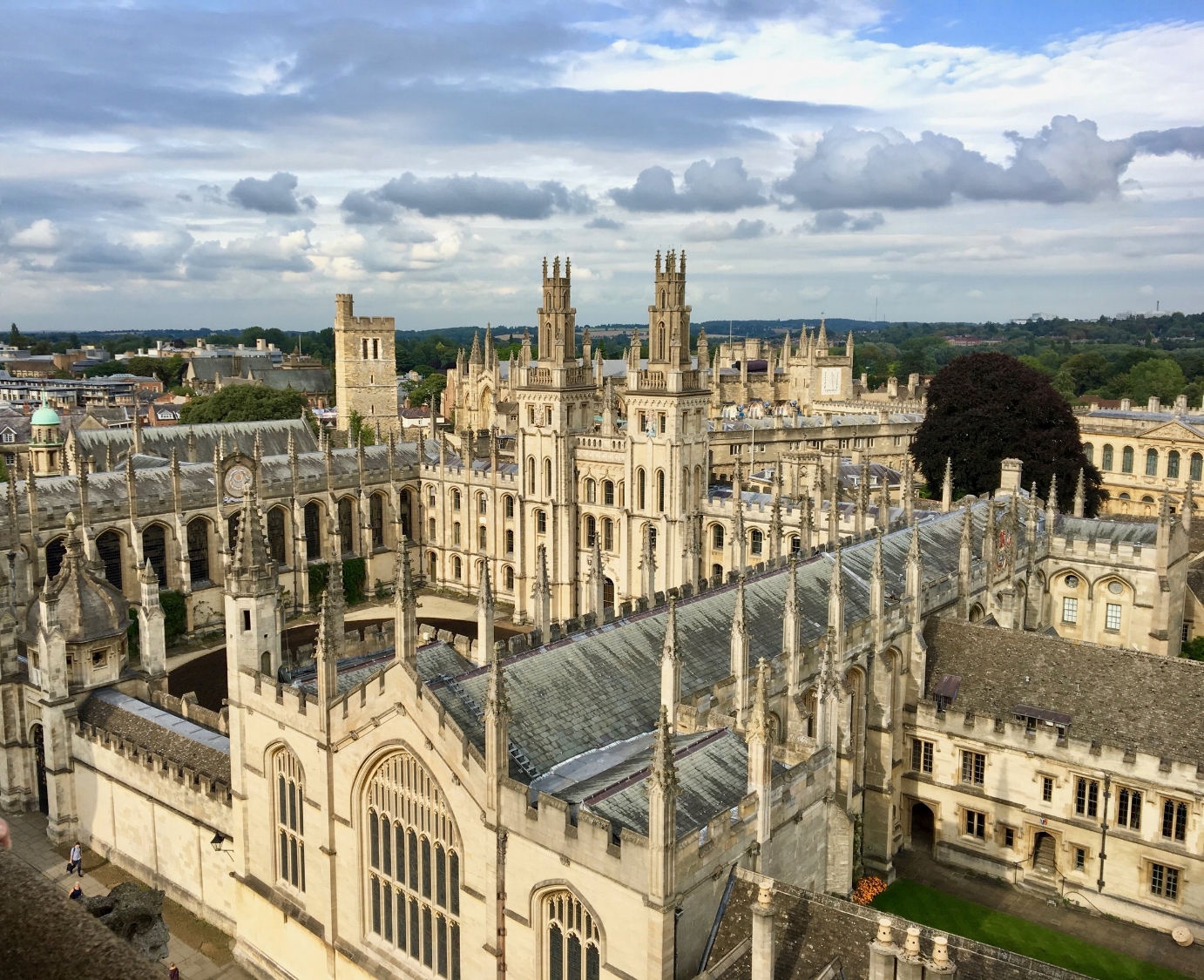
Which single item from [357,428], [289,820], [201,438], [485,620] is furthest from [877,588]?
Result: [357,428]

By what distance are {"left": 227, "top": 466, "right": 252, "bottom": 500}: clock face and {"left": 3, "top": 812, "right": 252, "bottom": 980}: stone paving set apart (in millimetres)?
25408

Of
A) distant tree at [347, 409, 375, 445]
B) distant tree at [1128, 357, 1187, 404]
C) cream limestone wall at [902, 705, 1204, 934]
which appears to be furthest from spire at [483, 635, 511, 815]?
distant tree at [1128, 357, 1187, 404]

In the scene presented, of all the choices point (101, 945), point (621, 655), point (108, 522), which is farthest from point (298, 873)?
point (108, 522)

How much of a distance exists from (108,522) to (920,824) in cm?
3951

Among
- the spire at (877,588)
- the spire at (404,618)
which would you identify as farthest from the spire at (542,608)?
the spire at (877,588)

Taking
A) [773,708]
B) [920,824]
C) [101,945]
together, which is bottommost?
[920,824]

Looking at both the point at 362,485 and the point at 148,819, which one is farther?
the point at 362,485

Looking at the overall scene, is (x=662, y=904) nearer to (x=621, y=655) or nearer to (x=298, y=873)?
(x=621, y=655)

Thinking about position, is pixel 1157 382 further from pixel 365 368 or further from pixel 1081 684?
pixel 1081 684

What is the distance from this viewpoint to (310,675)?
80.9 feet

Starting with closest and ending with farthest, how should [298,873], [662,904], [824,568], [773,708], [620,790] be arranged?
[662,904]
[620,790]
[298,873]
[773,708]
[824,568]

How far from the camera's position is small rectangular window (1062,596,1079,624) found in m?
43.7

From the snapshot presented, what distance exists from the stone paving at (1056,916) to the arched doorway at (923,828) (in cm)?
42

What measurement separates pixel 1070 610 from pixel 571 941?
33.3 meters
